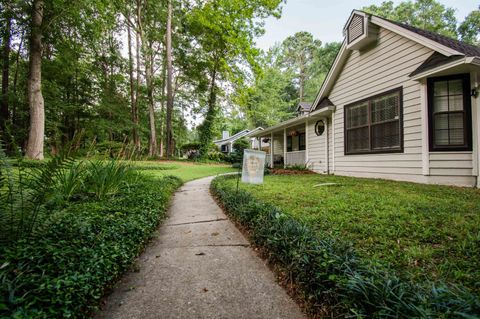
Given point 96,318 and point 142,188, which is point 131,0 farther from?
point 96,318

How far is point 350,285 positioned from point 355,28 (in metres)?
→ 8.47

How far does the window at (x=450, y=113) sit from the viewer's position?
16.8ft

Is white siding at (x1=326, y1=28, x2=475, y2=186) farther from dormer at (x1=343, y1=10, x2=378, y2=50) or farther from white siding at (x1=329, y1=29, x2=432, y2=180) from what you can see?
dormer at (x1=343, y1=10, x2=378, y2=50)

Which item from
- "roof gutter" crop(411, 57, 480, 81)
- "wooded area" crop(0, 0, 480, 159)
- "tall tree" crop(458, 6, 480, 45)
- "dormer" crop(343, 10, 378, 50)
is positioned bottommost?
"roof gutter" crop(411, 57, 480, 81)

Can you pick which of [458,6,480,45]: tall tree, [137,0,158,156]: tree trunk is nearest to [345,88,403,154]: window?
[137,0,158,156]: tree trunk

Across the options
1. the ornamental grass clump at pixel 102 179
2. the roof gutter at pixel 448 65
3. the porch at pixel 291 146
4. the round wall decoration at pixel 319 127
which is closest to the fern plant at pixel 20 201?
the ornamental grass clump at pixel 102 179

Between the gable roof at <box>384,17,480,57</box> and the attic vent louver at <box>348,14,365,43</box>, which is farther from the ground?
the attic vent louver at <box>348,14,365,43</box>

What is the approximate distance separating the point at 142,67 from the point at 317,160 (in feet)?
62.7

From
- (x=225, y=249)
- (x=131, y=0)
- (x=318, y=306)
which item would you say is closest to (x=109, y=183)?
(x=225, y=249)

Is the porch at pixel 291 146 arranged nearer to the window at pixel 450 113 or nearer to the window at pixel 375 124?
the window at pixel 375 124

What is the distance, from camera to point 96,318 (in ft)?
4.97

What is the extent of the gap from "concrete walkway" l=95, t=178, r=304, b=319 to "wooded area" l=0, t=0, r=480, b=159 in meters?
11.5

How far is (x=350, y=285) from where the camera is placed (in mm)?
1308

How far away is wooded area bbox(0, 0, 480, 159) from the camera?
12.4m
